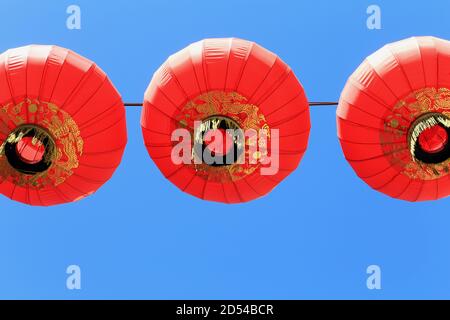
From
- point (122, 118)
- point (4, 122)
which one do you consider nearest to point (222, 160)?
point (122, 118)

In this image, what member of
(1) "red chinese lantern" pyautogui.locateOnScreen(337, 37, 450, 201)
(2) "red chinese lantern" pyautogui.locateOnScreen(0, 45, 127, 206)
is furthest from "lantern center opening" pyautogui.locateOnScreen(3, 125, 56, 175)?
(1) "red chinese lantern" pyautogui.locateOnScreen(337, 37, 450, 201)

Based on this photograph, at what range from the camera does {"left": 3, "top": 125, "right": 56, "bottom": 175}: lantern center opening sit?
736 cm

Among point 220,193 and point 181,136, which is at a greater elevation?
point 181,136

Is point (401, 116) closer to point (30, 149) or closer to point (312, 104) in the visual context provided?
point (312, 104)

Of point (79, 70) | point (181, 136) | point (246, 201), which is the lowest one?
point (246, 201)

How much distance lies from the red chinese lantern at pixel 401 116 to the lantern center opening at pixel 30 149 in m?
3.23

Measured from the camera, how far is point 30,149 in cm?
759

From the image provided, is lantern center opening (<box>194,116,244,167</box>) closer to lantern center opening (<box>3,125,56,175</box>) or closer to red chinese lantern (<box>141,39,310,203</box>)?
red chinese lantern (<box>141,39,310,203</box>)

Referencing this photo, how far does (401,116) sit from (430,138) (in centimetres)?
55

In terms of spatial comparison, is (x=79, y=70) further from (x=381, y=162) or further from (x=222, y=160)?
(x=381, y=162)

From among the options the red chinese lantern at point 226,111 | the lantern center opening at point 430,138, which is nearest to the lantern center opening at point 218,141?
the red chinese lantern at point 226,111

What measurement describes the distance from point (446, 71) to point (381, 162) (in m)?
1.20

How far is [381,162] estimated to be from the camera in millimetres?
7727

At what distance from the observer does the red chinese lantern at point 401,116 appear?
7371 mm
